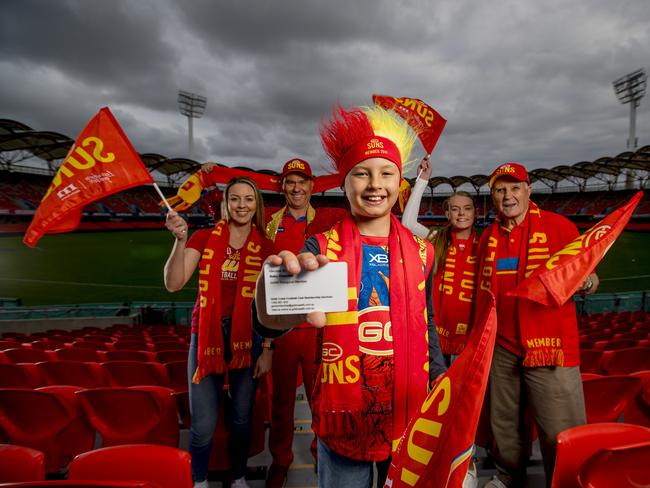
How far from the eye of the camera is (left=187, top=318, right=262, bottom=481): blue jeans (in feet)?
7.63

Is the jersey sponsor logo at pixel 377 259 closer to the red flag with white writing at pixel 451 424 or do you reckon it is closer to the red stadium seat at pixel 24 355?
the red flag with white writing at pixel 451 424

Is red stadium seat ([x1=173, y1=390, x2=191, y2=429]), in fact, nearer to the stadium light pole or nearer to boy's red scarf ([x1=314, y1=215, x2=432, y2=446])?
boy's red scarf ([x1=314, y1=215, x2=432, y2=446])

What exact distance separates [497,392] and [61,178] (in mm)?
3198

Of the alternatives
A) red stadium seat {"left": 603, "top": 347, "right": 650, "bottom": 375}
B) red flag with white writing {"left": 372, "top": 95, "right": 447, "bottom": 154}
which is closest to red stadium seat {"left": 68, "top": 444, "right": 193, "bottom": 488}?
red flag with white writing {"left": 372, "top": 95, "right": 447, "bottom": 154}

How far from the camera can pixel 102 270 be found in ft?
64.1

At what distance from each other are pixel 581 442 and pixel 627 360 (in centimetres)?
267

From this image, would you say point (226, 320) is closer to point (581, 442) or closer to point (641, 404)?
point (581, 442)

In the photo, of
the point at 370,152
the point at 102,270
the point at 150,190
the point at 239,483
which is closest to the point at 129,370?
the point at 239,483

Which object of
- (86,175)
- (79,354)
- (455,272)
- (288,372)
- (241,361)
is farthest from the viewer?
(79,354)

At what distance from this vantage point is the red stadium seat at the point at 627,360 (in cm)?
352

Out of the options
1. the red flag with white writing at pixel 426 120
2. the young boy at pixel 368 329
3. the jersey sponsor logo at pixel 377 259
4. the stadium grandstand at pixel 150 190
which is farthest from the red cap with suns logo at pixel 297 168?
the stadium grandstand at pixel 150 190

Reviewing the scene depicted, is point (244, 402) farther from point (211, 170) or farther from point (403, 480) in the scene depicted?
point (211, 170)

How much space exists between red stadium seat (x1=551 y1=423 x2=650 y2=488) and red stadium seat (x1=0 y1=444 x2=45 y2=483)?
231 cm

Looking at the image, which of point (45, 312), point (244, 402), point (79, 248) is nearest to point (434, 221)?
point (79, 248)
